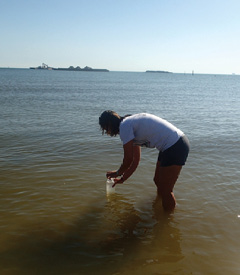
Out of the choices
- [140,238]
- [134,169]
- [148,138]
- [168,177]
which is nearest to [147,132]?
Result: [148,138]

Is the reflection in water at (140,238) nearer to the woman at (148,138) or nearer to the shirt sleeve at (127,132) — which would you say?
the woman at (148,138)

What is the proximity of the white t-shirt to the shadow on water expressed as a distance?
4.66 ft

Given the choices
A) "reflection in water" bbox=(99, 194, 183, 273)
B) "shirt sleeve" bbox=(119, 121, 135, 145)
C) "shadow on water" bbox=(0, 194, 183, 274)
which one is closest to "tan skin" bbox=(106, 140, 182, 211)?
"shirt sleeve" bbox=(119, 121, 135, 145)

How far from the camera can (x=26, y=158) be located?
26.1 feet

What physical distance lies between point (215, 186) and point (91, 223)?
10.1ft

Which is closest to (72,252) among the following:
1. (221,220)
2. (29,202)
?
(29,202)

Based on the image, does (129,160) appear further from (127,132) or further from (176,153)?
(176,153)

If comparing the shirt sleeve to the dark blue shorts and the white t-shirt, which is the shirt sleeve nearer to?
the white t-shirt

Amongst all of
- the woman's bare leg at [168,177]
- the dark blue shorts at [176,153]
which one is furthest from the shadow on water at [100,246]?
the dark blue shorts at [176,153]

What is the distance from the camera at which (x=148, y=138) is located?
410 centimetres

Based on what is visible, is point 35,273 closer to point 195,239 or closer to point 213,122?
point 195,239

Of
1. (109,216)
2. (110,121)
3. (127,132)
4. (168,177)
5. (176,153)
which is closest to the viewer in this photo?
(127,132)

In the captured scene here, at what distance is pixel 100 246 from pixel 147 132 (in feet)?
6.02

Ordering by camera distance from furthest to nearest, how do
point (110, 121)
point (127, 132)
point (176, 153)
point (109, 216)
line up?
point (109, 216)
point (176, 153)
point (110, 121)
point (127, 132)
